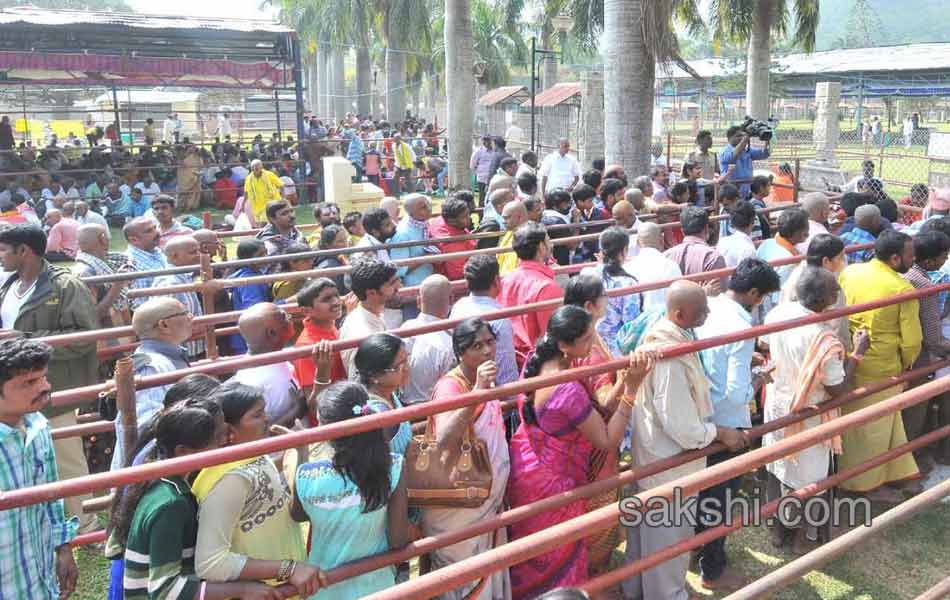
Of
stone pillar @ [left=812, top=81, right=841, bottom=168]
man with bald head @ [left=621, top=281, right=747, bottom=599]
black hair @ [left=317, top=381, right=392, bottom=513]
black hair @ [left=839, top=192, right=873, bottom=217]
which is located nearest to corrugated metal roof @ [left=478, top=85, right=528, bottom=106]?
stone pillar @ [left=812, top=81, right=841, bottom=168]

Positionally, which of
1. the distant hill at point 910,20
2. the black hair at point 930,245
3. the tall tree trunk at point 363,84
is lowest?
the black hair at point 930,245

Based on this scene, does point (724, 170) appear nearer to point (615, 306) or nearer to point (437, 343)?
point (615, 306)

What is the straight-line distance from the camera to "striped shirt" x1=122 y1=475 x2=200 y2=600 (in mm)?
2268

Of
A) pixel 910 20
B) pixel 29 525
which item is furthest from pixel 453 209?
pixel 910 20

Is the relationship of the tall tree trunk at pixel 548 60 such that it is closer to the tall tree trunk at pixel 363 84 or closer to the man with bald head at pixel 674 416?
the tall tree trunk at pixel 363 84

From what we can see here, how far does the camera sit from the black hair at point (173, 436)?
235cm

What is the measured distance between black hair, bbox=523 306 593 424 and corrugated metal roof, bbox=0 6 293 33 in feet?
50.0

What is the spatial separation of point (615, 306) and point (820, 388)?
1.46 metres

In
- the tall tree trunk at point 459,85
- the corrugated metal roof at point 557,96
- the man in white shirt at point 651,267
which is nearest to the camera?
the man in white shirt at point 651,267

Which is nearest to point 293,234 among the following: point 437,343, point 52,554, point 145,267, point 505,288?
point 145,267

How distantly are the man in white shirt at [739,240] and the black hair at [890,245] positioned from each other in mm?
1233

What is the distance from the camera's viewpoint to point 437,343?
4027 mm

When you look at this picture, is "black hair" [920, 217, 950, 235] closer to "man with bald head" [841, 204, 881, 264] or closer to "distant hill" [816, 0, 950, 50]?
"man with bald head" [841, 204, 881, 264]

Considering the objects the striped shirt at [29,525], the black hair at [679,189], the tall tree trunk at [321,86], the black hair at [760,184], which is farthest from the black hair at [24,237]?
the tall tree trunk at [321,86]
